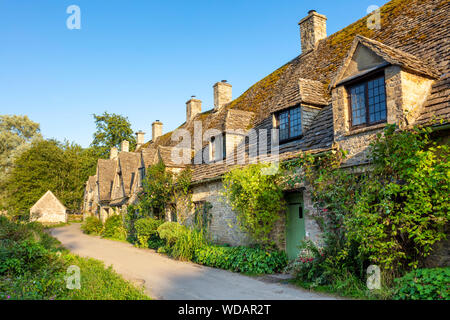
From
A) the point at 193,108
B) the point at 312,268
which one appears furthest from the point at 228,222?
the point at 193,108

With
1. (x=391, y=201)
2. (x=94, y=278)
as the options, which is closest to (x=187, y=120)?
(x=94, y=278)

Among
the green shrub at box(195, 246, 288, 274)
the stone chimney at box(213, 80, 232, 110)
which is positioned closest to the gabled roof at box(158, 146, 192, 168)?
the stone chimney at box(213, 80, 232, 110)

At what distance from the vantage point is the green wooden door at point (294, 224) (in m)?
10.8

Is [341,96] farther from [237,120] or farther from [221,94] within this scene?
[221,94]

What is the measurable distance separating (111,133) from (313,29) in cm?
4360

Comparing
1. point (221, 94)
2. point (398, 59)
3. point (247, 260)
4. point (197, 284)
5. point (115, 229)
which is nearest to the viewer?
point (398, 59)

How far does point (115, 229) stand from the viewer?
24281mm

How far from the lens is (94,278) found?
834 cm

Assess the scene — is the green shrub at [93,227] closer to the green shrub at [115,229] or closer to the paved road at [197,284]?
the green shrub at [115,229]

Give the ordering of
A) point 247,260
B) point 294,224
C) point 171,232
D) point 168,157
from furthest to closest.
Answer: point 168,157, point 171,232, point 294,224, point 247,260

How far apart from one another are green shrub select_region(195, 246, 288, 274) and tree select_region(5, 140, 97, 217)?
36.7 m

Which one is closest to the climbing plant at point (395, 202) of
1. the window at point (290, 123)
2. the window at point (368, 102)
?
the window at point (368, 102)

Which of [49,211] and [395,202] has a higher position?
[395,202]
